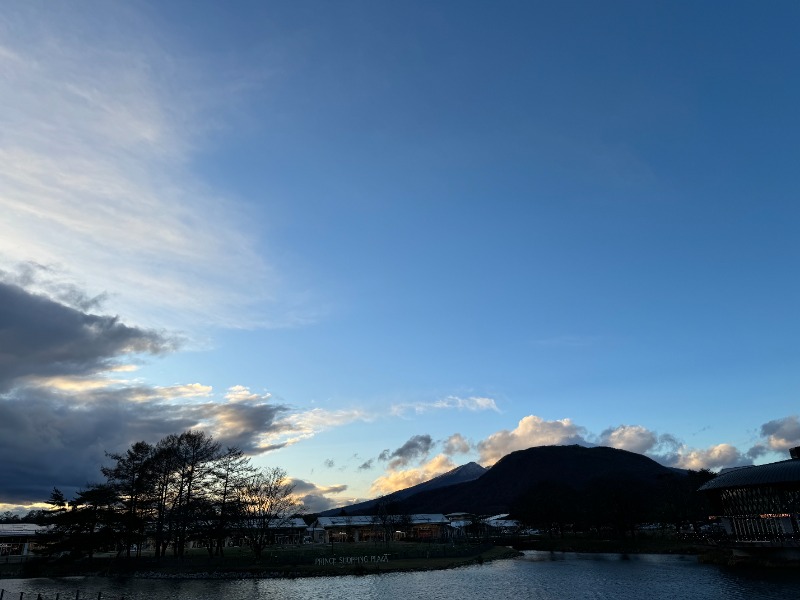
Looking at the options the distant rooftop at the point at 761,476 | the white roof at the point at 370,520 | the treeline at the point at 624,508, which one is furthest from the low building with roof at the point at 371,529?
the distant rooftop at the point at 761,476

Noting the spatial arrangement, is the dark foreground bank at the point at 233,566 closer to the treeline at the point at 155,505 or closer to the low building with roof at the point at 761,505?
the treeline at the point at 155,505

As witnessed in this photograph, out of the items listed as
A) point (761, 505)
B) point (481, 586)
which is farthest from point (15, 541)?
point (761, 505)

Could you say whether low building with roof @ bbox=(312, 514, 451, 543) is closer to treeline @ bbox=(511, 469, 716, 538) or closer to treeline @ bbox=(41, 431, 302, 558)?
treeline @ bbox=(511, 469, 716, 538)

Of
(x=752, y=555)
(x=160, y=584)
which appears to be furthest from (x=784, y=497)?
Answer: (x=160, y=584)

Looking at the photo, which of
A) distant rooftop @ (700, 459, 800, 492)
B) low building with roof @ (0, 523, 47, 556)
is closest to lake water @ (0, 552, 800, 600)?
distant rooftop @ (700, 459, 800, 492)

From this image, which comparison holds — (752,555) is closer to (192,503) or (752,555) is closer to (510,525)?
(192,503)

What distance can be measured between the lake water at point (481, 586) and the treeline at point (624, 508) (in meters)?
46.6

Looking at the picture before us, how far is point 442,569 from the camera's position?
72875 mm

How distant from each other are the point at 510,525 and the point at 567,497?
23938 millimetres

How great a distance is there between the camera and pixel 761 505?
2953 inches

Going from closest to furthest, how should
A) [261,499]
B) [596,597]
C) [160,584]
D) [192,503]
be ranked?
[596,597], [160,584], [192,503], [261,499]

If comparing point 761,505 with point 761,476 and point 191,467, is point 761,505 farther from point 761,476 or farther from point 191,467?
point 191,467

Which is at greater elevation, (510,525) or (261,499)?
(261,499)

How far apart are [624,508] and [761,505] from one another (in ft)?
142
